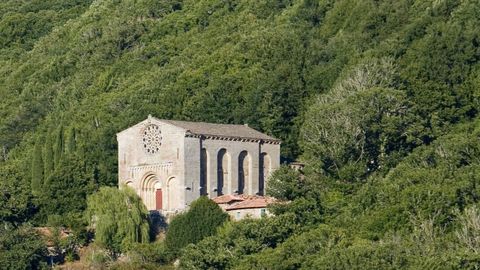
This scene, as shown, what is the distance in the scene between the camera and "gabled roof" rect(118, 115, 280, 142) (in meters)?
83.3

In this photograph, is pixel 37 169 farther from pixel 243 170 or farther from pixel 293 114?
pixel 293 114

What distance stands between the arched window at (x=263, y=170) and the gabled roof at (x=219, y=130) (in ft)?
3.32

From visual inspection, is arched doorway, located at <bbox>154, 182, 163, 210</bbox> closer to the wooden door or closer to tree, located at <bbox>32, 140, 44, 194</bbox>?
the wooden door

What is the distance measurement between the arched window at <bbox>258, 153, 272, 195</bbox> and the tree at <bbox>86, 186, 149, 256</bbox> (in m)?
9.09

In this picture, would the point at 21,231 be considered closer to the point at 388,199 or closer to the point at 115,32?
the point at 388,199

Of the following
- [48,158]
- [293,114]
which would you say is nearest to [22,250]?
[48,158]

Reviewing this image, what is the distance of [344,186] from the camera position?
3137 inches

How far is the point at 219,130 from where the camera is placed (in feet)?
280

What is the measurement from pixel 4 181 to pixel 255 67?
21.7m

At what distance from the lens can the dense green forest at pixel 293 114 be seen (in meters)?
71.7

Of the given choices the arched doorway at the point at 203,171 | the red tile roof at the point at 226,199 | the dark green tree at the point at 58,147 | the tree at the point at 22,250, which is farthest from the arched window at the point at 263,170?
the tree at the point at 22,250

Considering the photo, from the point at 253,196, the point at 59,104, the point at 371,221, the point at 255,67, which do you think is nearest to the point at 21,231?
the point at 253,196

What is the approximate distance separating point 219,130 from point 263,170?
361 cm

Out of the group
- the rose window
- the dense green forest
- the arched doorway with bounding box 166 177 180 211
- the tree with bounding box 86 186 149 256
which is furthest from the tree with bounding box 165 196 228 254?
the rose window
